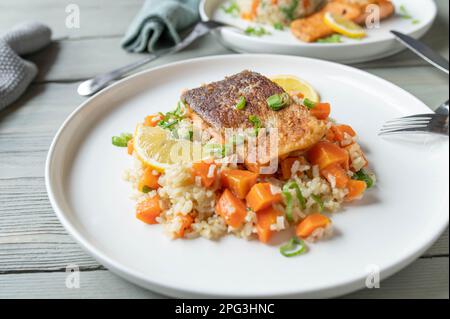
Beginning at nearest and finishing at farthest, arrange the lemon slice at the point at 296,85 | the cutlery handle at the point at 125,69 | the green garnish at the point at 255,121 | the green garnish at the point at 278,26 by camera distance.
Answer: the green garnish at the point at 255,121
the lemon slice at the point at 296,85
the cutlery handle at the point at 125,69
the green garnish at the point at 278,26

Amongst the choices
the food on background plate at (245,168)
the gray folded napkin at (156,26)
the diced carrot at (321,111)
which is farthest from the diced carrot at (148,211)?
the gray folded napkin at (156,26)

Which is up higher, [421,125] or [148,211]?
[421,125]

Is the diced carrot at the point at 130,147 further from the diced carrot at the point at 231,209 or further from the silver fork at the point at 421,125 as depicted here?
the silver fork at the point at 421,125

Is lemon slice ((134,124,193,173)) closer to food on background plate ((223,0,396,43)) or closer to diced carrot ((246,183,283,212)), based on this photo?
diced carrot ((246,183,283,212))

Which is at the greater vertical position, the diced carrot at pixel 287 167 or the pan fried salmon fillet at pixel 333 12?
the pan fried salmon fillet at pixel 333 12

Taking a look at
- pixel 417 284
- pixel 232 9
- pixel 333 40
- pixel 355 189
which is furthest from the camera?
pixel 232 9

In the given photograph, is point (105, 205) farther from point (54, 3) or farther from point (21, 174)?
point (54, 3)

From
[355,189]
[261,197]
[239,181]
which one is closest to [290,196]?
[261,197]

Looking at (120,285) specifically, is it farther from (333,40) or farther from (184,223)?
(333,40)
